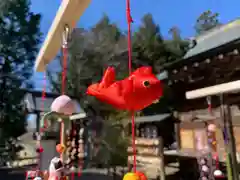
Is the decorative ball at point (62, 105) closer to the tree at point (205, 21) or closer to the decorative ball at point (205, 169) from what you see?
the decorative ball at point (205, 169)

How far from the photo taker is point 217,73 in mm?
3492

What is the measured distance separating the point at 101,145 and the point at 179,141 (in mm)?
1823

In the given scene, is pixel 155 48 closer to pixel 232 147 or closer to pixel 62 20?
pixel 232 147

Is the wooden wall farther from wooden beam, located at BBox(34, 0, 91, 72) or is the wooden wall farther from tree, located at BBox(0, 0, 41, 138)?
tree, located at BBox(0, 0, 41, 138)

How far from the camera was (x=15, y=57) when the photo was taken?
19.5 ft

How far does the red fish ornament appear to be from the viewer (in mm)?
788

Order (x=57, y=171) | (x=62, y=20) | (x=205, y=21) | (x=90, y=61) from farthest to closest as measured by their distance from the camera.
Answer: (x=205, y=21) < (x=90, y=61) < (x=62, y=20) < (x=57, y=171)

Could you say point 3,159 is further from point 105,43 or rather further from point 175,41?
point 175,41

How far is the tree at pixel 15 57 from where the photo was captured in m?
5.64

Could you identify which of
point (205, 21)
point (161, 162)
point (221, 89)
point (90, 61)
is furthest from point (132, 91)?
point (205, 21)

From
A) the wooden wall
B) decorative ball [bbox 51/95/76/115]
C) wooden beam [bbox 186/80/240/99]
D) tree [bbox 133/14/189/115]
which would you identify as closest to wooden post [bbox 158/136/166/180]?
the wooden wall

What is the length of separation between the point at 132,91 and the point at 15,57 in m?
5.97

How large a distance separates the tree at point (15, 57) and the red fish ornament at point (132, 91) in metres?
5.51

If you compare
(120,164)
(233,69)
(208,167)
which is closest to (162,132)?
(120,164)
